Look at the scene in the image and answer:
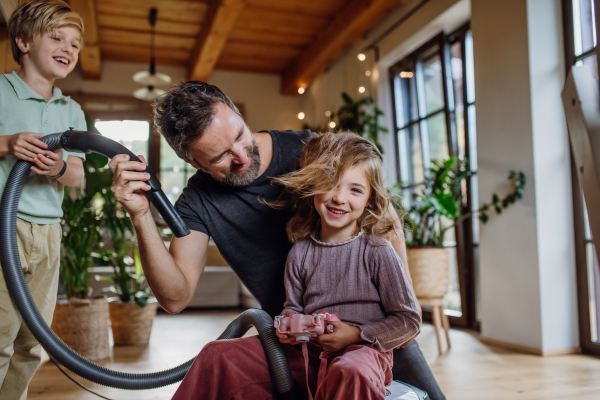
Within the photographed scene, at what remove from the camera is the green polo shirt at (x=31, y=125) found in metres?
A: 1.30

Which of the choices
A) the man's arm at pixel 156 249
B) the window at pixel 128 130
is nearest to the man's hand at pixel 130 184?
the man's arm at pixel 156 249

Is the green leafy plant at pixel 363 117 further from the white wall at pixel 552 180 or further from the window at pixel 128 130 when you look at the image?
the window at pixel 128 130

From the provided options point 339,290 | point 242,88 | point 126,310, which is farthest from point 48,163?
point 242,88

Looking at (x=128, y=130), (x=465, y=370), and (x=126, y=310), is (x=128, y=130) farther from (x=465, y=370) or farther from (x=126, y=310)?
(x=465, y=370)

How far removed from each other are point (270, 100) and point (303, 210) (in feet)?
18.7

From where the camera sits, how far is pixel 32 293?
136cm

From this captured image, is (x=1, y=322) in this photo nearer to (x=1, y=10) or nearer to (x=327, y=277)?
(x=327, y=277)

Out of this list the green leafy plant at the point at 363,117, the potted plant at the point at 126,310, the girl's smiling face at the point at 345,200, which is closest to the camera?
the girl's smiling face at the point at 345,200

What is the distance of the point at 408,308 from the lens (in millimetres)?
994

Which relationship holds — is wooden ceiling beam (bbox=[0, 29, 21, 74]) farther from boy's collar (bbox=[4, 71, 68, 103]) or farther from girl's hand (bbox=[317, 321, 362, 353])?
girl's hand (bbox=[317, 321, 362, 353])

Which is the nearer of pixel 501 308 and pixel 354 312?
pixel 354 312

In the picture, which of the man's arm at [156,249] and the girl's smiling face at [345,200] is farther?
the girl's smiling face at [345,200]

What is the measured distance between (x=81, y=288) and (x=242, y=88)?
442cm

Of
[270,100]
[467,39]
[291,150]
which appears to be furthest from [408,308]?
[270,100]
